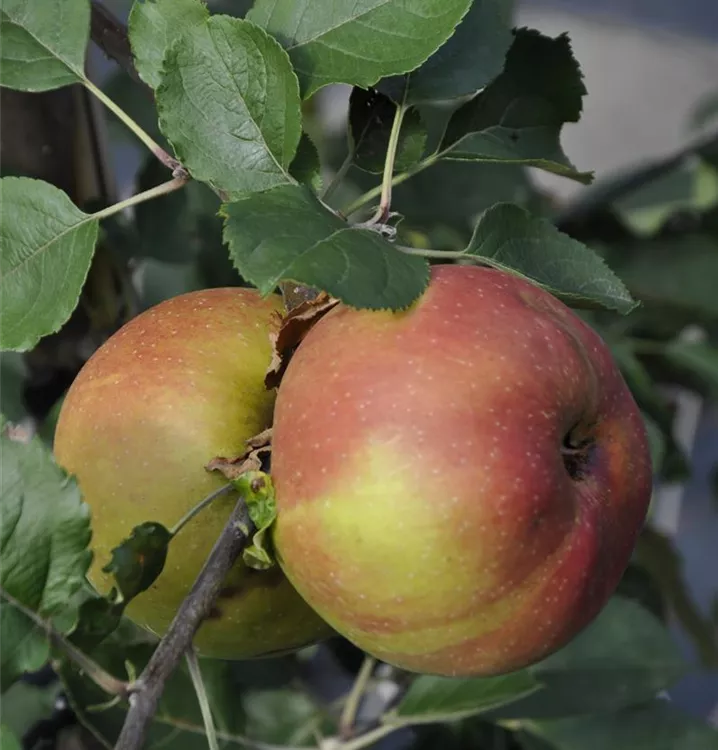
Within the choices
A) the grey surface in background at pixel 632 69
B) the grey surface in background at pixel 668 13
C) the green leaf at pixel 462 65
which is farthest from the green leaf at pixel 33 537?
the grey surface in background at pixel 668 13

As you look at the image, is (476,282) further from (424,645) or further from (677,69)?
(677,69)

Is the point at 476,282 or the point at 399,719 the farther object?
the point at 399,719

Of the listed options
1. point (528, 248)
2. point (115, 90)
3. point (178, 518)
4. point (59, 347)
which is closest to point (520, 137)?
point (528, 248)

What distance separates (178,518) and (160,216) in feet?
1.10

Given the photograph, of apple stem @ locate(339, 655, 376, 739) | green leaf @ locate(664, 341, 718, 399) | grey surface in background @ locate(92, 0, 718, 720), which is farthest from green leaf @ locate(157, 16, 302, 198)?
grey surface in background @ locate(92, 0, 718, 720)

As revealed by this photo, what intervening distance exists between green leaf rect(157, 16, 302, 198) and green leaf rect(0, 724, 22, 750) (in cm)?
21

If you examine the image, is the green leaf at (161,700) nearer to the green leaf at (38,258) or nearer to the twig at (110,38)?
the green leaf at (38,258)

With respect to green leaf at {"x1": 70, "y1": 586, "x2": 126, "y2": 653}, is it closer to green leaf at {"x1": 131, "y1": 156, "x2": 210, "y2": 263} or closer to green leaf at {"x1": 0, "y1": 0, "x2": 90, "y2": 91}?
green leaf at {"x1": 0, "y1": 0, "x2": 90, "y2": 91}

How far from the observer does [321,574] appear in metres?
0.30

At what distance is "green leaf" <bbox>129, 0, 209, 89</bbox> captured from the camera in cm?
37

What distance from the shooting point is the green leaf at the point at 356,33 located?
0.34 meters

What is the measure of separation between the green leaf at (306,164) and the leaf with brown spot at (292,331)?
6 cm

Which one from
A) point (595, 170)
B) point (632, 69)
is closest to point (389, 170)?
point (595, 170)

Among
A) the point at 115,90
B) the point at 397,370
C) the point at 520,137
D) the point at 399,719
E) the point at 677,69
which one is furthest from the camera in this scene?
the point at 677,69
